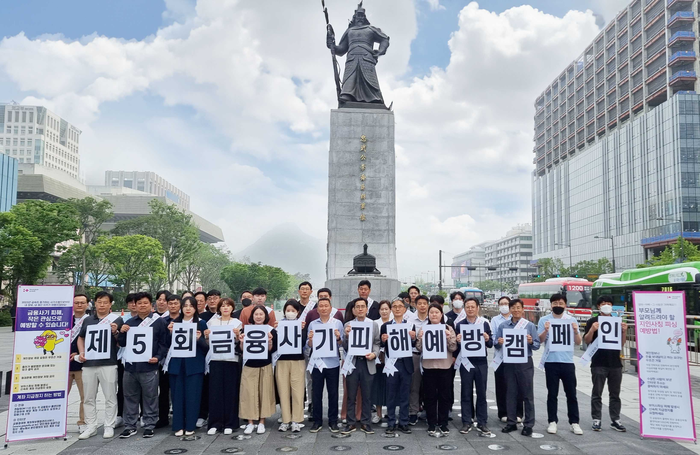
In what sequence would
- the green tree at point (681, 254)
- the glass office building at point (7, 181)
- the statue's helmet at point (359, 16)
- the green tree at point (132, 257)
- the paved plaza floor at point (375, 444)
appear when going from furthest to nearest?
the glass office building at point (7, 181) < the green tree at point (681, 254) < the green tree at point (132, 257) < the statue's helmet at point (359, 16) < the paved plaza floor at point (375, 444)

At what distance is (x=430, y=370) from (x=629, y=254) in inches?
2682

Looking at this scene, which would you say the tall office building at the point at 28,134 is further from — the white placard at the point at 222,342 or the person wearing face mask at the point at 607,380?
the person wearing face mask at the point at 607,380

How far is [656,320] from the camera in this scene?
25.0 ft

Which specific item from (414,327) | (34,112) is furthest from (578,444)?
(34,112)

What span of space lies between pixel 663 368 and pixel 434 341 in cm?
338

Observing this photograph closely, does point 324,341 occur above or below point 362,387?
above

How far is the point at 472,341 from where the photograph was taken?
Answer: 24.4 feet

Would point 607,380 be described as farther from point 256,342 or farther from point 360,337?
point 256,342

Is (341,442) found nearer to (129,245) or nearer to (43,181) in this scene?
(129,245)

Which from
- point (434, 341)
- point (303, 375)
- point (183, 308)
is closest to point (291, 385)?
point (303, 375)

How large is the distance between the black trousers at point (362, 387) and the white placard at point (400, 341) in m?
0.45

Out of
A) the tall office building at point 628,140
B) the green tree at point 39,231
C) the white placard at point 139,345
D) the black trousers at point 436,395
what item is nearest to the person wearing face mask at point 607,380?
the black trousers at point 436,395

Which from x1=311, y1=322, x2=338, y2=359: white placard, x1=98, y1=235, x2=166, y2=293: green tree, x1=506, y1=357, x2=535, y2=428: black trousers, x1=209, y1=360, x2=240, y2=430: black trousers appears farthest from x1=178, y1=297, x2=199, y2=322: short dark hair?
x1=98, y1=235, x2=166, y2=293: green tree

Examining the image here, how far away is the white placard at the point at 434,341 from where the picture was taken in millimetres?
7320
